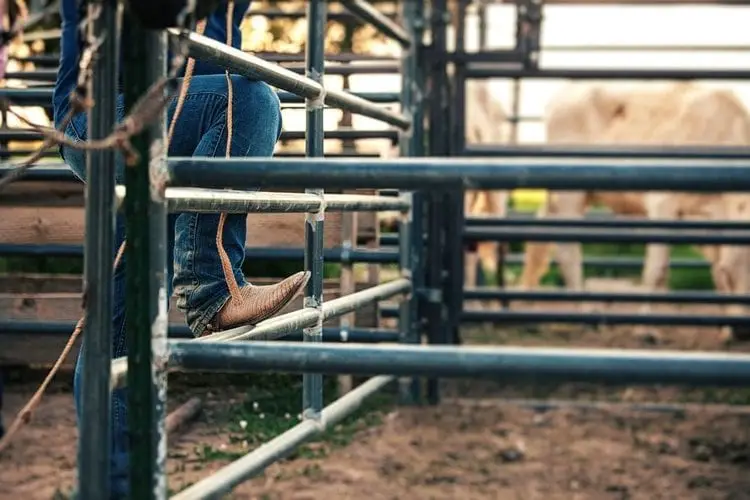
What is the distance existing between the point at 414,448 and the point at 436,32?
1.65 metres

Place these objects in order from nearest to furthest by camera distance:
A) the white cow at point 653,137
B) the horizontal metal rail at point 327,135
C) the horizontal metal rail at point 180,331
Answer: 1. the horizontal metal rail at point 180,331
2. the horizontal metal rail at point 327,135
3. the white cow at point 653,137

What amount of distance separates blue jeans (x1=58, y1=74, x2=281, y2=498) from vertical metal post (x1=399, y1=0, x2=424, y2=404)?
1811mm

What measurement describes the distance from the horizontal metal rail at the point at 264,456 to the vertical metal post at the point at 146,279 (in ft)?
0.50

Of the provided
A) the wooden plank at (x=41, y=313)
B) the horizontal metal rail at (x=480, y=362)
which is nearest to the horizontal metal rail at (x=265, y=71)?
the horizontal metal rail at (x=480, y=362)

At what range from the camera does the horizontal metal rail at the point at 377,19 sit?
107 inches

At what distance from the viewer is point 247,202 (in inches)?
63.5

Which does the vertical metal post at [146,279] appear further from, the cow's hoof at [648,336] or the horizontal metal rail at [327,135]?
the cow's hoof at [648,336]

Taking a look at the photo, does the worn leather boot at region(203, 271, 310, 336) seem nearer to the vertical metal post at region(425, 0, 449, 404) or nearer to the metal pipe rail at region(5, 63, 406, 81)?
the metal pipe rail at region(5, 63, 406, 81)

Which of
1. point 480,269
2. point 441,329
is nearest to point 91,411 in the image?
point 441,329

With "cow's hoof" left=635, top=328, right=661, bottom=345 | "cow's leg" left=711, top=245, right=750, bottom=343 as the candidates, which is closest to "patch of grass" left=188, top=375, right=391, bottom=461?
"cow's hoof" left=635, top=328, right=661, bottom=345

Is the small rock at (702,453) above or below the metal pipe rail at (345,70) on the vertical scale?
below

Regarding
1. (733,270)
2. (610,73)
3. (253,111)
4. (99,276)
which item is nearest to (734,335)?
(733,270)

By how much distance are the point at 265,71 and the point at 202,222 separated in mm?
297

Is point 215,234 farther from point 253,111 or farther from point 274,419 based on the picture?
point 274,419
